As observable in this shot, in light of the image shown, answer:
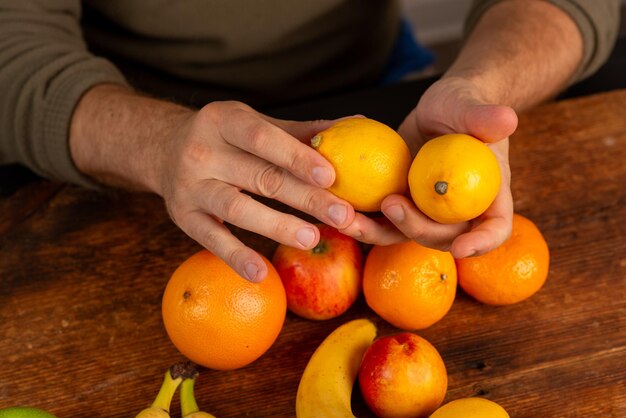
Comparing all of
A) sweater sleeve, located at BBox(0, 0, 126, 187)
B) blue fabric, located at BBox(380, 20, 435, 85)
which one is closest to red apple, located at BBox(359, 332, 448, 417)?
sweater sleeve, located at BBox(0, 0, 126, 187)

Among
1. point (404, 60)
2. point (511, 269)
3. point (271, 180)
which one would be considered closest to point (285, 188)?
point (271, 180)

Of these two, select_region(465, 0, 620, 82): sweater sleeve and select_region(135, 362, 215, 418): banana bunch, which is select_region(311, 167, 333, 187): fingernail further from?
select_region(465, 0, 620, 82): sweater sleeve

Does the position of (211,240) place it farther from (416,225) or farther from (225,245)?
(416,225)

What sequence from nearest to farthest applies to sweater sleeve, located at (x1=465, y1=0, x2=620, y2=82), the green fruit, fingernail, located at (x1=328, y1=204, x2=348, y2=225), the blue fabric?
the green fruit, fingernail, located at (x1=328, y1=204, x2=348, y2=225), sweater sleeve, located at (x1=465, y1=0, x2=620, y2=82), the blue fabric

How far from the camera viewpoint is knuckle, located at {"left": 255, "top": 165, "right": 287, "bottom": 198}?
847 millimetres

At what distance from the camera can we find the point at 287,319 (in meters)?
0.97

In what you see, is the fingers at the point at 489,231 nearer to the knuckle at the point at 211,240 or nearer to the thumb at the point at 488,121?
the thumb at the point at 488,121

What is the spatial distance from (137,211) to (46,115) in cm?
23

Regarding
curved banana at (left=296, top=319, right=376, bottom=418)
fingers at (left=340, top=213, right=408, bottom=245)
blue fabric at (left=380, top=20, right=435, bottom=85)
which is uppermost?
fingers at (left=340, top=213, right=408, bottom=245)

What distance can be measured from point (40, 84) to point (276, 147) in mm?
562

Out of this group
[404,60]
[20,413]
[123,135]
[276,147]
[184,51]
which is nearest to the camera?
[20,413]

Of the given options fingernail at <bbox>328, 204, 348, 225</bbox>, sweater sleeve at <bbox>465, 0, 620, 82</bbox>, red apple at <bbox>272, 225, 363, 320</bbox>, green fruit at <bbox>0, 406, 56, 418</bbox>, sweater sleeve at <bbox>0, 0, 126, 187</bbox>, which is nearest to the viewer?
green fruit at <bbox>0, 406, 56, 418</bbox>

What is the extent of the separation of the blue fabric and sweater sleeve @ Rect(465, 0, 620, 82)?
0.51 m

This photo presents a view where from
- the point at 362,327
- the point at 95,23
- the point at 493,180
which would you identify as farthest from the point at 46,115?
the point at 493,180
